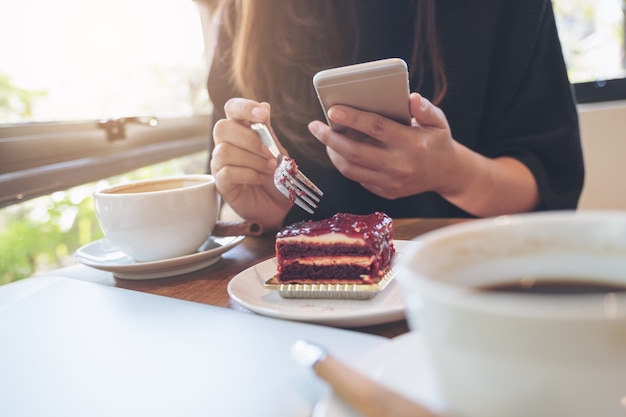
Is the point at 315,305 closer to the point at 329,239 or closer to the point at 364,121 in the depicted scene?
the point at 329,239

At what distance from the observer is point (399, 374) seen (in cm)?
28

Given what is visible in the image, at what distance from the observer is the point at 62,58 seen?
144 cm

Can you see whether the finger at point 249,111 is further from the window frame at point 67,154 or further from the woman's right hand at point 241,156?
the window frame at point 67,154

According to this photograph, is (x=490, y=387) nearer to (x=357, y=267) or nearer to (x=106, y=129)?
(x=357, y=267)

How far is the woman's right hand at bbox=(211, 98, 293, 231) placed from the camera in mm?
767

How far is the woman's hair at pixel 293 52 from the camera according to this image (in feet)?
3.80

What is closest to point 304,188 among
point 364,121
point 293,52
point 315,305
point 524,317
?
point 364,121

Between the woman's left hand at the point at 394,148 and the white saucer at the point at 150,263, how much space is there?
0.22 m

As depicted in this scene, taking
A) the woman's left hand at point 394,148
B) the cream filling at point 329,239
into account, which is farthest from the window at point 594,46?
the cream filling at point 329,239

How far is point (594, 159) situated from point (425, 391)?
1.76 metres

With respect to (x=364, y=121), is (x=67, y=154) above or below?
below

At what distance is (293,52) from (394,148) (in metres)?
0.62

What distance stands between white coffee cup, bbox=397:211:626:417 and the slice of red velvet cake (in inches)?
10.1

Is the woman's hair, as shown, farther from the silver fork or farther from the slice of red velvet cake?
the slice of red velvet cake
